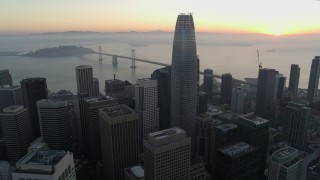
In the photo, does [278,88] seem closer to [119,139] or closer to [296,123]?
[296,123]

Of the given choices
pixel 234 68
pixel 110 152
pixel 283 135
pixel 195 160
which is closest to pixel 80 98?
pixel 110 152

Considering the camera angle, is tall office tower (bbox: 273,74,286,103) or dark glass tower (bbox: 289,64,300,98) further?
dark glass tower (bbox: 289,64,300,98)

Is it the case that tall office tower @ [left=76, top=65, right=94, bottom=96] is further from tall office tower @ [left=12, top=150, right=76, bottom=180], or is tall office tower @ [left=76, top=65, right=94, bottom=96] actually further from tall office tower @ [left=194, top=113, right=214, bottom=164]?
tall office tower @ [left=12, top=150, right=76, bottom=180]

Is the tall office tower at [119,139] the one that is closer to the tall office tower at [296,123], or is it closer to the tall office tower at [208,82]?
the tall office tower at [296,123]

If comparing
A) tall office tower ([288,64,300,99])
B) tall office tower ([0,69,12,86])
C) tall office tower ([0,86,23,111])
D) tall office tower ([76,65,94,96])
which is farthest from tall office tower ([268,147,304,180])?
tall office tower ([0,69,12,86])

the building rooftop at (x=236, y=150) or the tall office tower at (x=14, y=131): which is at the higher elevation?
the building rooftop at (x=236, y=150)

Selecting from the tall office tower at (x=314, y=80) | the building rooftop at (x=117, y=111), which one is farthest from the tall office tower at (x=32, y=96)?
the tall office tower at (x=314, y=80)

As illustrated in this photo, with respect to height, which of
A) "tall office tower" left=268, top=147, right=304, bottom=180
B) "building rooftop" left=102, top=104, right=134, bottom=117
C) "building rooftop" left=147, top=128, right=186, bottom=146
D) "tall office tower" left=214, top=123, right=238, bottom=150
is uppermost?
"building rooftop" left=147, top=128, right=186, bottom=146
